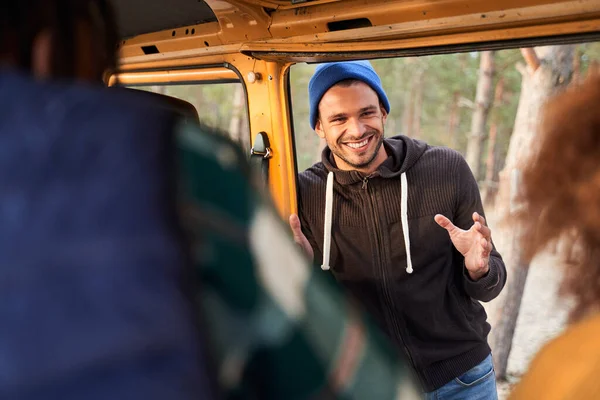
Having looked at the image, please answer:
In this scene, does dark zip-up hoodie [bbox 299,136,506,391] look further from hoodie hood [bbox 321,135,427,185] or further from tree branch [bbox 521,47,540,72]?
tree branch [bbox 521,47,540,72]

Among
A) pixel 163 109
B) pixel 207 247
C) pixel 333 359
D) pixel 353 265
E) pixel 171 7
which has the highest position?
pixel 171 7

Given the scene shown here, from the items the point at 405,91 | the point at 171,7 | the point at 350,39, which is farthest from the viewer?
the point at 405,91

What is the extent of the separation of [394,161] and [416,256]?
433 millimetres

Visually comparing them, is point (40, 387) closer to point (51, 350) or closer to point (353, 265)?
point (51, 350)

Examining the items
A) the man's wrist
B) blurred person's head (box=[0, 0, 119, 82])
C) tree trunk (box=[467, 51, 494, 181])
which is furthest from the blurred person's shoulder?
tree trunk (box=[467, 51, 494, 181])

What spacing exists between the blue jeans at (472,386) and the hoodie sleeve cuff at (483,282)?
353mm

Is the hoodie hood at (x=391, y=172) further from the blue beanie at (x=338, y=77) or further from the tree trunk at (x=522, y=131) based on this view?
the tree trunk at (x=522, y=131)

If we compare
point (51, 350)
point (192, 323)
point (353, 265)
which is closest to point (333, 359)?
point (192, 323)

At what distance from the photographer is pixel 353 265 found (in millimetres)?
2396

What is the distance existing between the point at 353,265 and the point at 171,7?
1.58 metres

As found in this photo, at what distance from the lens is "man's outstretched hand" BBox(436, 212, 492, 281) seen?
2.01 meters

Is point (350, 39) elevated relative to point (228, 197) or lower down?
elevated

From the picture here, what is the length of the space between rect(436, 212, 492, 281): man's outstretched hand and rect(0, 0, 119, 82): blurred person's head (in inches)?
60.3

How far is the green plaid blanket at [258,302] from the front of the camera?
23.6 inches
